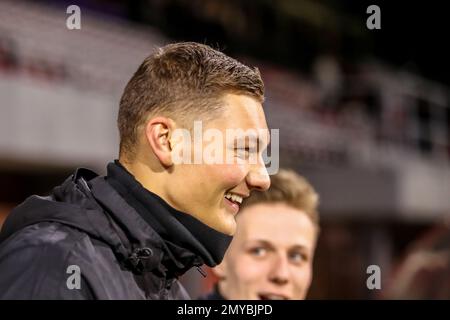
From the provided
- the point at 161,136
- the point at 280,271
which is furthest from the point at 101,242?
the point at 280,271

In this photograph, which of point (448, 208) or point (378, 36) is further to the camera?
point (378, 36)

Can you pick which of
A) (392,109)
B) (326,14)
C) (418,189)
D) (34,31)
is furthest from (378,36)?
(34,31)

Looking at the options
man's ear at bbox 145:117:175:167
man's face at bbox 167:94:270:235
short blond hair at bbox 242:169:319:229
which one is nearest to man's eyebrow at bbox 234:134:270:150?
man's face at bbox 167:94:270:235

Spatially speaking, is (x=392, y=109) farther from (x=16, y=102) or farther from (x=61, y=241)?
(x=61, y=241)

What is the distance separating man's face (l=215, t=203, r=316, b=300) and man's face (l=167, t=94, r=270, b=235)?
2.70 feet

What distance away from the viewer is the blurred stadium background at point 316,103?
674cm

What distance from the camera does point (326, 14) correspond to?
14.7 m

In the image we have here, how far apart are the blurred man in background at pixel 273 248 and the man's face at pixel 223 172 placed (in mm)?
824

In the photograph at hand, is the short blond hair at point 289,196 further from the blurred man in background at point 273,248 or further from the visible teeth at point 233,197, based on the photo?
the visible teeth at point 233,197

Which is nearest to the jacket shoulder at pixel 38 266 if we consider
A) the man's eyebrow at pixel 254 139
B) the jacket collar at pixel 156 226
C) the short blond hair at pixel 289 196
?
the jacket collar at pixel 156 226

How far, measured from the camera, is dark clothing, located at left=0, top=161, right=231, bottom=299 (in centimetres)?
134

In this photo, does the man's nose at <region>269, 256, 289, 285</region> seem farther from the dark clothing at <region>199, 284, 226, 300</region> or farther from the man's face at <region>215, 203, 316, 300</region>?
the dark clothing at <region>199, 284, 226, 300</region>

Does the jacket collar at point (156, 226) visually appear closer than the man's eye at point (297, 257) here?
Yes
